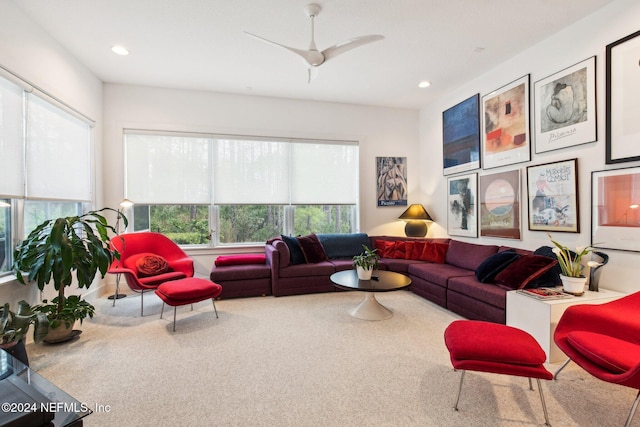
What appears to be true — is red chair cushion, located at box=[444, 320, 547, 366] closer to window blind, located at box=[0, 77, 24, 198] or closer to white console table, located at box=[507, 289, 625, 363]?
white console table, located at box=[507, 289, 625, 363]

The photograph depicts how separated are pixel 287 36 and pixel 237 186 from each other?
2.52 m

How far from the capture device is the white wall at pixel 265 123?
14.8 ft

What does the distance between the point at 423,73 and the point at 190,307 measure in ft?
15.0

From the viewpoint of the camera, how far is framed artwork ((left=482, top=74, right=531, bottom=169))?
363 cm

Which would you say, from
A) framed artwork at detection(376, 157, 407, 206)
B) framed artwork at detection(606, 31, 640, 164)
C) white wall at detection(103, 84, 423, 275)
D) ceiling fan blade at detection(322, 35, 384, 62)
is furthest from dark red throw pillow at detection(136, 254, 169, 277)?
framed artwork at detection(606, 31, 640, 164)

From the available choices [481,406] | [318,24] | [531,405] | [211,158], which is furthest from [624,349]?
[211,158]

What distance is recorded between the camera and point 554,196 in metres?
3.29

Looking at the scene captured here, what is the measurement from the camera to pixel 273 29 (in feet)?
10.2

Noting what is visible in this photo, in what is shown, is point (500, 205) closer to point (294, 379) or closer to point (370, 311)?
point (370, 311)

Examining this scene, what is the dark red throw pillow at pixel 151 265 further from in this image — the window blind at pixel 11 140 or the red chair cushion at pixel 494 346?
the red chair cushion at pixel 494 346

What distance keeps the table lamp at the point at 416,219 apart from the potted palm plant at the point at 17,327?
4989mm

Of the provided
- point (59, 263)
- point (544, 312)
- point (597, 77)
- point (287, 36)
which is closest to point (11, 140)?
point (59, 263)

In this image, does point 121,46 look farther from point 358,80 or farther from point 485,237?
point 485,237

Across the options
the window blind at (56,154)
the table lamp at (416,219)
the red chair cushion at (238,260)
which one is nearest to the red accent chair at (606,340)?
Result: the table lamp at (416,219)
